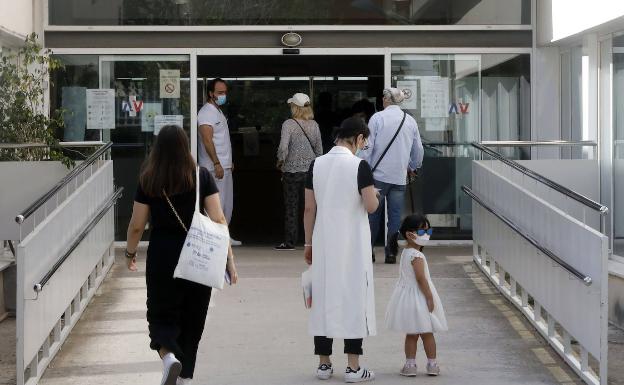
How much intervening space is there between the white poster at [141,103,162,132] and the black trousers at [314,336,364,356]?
6.13 m

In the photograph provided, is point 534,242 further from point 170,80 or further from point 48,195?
point 170,80

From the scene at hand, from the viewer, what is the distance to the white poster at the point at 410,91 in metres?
13.1

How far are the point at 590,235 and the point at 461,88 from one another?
244 inches

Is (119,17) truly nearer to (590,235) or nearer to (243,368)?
(243,368)

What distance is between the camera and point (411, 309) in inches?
291

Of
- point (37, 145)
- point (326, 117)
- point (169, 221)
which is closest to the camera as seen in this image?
point (169, 221)

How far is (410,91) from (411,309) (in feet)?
19.8

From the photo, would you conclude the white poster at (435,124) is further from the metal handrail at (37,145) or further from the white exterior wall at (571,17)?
the metal handrail at (37,145)

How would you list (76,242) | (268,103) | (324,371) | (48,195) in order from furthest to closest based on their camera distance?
(268,103) < (76,242) < (48,195) < (324,371)

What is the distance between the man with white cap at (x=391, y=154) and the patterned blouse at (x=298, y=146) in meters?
1.20

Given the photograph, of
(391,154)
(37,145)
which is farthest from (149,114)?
(391,154)

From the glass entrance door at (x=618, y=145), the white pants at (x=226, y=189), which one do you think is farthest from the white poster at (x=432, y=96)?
the glass entrance door at (x=618, y=145)

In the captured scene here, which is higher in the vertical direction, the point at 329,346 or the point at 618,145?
the point at 618,145

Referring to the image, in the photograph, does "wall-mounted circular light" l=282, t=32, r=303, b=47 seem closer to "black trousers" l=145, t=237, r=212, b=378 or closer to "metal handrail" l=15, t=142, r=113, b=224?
"metal handrail" l=15, t=142, r=113, b=224
